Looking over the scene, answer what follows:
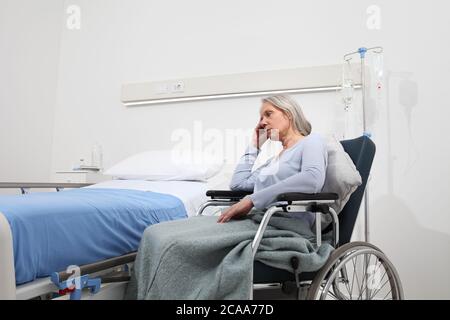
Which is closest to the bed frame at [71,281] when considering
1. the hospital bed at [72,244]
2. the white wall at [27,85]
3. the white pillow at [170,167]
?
the hospital bed at [72,244]

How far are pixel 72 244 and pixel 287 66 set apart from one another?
198 cm

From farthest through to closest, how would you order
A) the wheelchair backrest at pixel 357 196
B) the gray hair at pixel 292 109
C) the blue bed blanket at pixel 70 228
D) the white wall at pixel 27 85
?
the white wall at pixel 27 85 → the gray hair at pixel 292 109 → the wheelchair backrest at pixel 357 196 → the blue bed blanket at pixel 70 228

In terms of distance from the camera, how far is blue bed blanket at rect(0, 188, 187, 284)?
41.6 inches

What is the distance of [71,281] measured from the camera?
3.74ft

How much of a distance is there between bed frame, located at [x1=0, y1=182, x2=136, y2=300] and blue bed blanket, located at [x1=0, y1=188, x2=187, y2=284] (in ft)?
0.11

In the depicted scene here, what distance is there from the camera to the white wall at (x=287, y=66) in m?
2.24

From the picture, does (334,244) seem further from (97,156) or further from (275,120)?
(97,156)

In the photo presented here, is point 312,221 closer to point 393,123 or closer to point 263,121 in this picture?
point 263,121

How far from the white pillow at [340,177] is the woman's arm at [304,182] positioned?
2.7 inches

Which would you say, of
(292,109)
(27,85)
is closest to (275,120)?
(292,109)

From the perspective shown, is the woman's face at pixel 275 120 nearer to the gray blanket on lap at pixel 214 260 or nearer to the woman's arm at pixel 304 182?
the woman's arm at pixel 304 182
